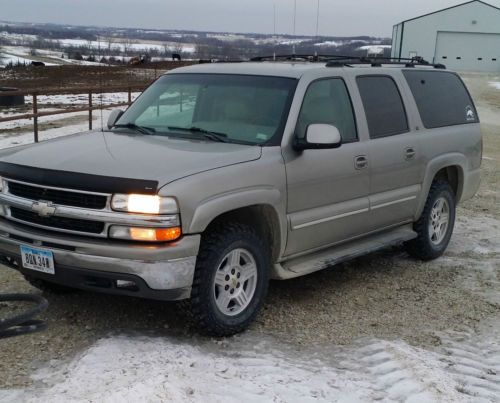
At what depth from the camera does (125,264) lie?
12.8 ft

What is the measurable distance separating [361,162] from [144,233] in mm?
2152

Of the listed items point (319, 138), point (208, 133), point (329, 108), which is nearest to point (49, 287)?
point (208, 133)

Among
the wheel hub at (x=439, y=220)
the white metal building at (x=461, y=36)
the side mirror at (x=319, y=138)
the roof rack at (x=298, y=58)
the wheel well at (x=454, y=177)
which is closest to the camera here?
the side mirror at (x=319, y=138)

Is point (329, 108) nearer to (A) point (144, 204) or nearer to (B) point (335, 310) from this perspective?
(B) point (335, 310)

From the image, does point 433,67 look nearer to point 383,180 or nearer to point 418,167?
point 418,167

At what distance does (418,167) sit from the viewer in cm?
608

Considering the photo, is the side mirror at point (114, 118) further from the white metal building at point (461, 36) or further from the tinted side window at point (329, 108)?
the white metal building at point (461, 36)

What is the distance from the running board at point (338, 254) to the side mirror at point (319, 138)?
898 mm

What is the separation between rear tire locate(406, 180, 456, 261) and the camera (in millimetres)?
6414

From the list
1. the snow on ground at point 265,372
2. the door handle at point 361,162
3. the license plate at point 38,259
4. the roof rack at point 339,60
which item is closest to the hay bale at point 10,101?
the roof rack at point 339,60

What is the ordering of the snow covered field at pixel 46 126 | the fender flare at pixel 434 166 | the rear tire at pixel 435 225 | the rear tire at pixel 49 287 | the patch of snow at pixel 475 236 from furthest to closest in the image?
the snow covered field at pixel 46 126, the patch of snow at pixel 475 236, the rear tire at pixel 435 225, the fender flare at pixel 434 166, the rear tire at pixel 49 287

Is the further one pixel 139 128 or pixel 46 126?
pixel 46 126

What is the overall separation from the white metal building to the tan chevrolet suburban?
5552 cm

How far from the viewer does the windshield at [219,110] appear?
4889 millimetres
